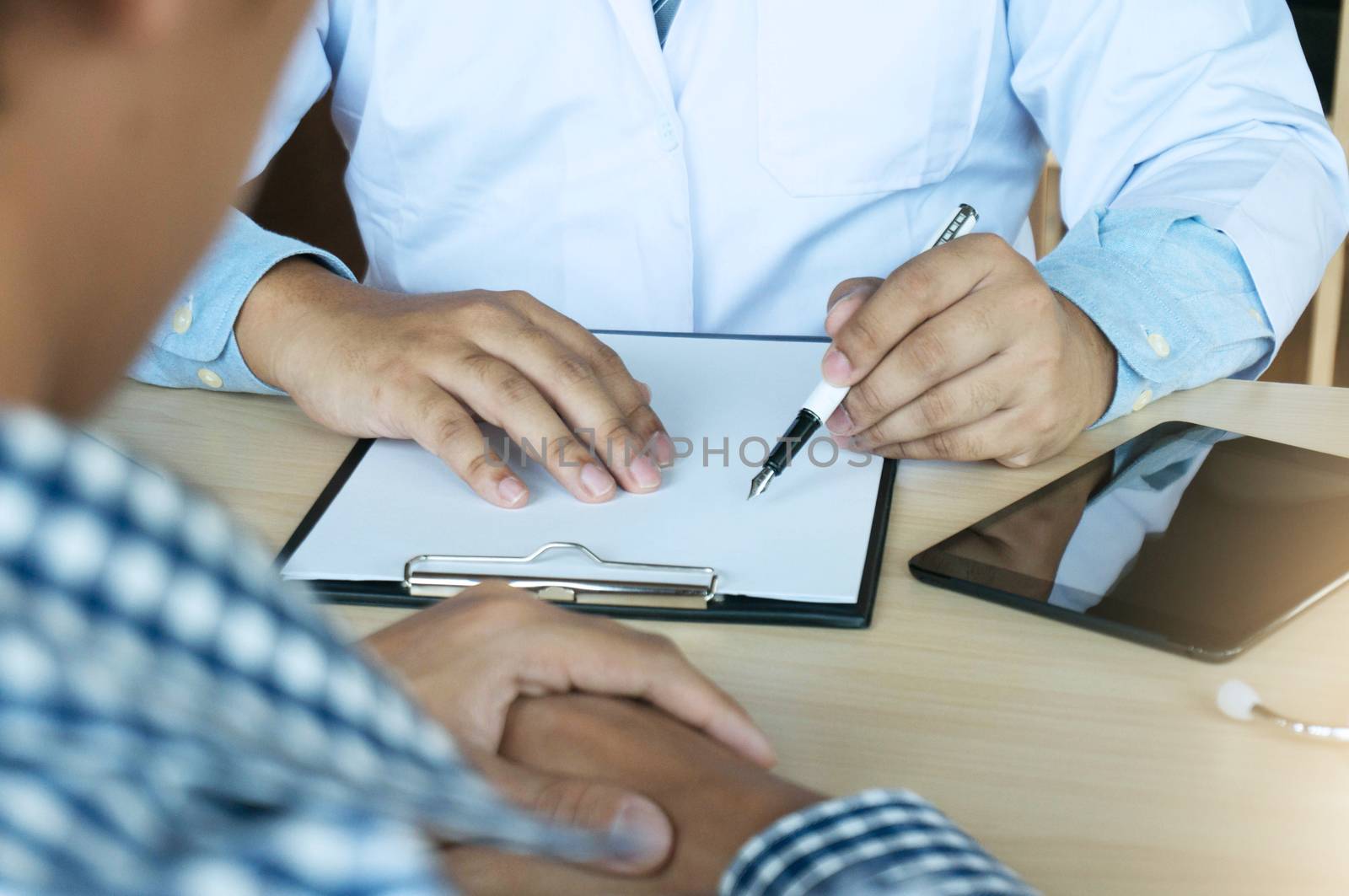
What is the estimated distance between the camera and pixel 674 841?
1.50ft

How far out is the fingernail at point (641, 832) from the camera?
445mm

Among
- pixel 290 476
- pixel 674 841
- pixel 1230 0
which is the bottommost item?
→ pixel 674 841

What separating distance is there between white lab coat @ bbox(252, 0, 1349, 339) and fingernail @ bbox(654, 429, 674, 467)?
1.29 feet

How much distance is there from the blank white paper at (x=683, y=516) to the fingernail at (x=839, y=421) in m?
0.02

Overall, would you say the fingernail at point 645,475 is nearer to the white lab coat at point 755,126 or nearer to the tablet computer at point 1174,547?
the tablet computer at point 1174,547

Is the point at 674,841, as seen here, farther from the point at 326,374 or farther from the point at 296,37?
the point at 326,374

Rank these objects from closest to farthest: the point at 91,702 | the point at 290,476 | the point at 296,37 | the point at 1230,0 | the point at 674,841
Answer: the point at 91,702 → the point at 296,37 → the point at 674,841 → the point at 290,476 → the point at 1230,0

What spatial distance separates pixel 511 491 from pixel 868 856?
370 mm

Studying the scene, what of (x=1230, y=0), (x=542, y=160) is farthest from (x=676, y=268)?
(x=1230, y=0)

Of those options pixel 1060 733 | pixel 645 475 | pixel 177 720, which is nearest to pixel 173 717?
pixel 177 720

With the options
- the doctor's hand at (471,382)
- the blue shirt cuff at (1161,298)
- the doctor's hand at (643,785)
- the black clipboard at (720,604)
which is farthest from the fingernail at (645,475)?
the blue shirt cuff at (1161,298)

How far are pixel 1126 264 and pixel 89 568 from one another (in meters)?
0.82

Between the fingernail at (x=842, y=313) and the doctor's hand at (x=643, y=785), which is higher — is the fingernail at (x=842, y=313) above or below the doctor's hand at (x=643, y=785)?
above

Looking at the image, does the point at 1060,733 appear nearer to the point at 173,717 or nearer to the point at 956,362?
the point at 956,362
